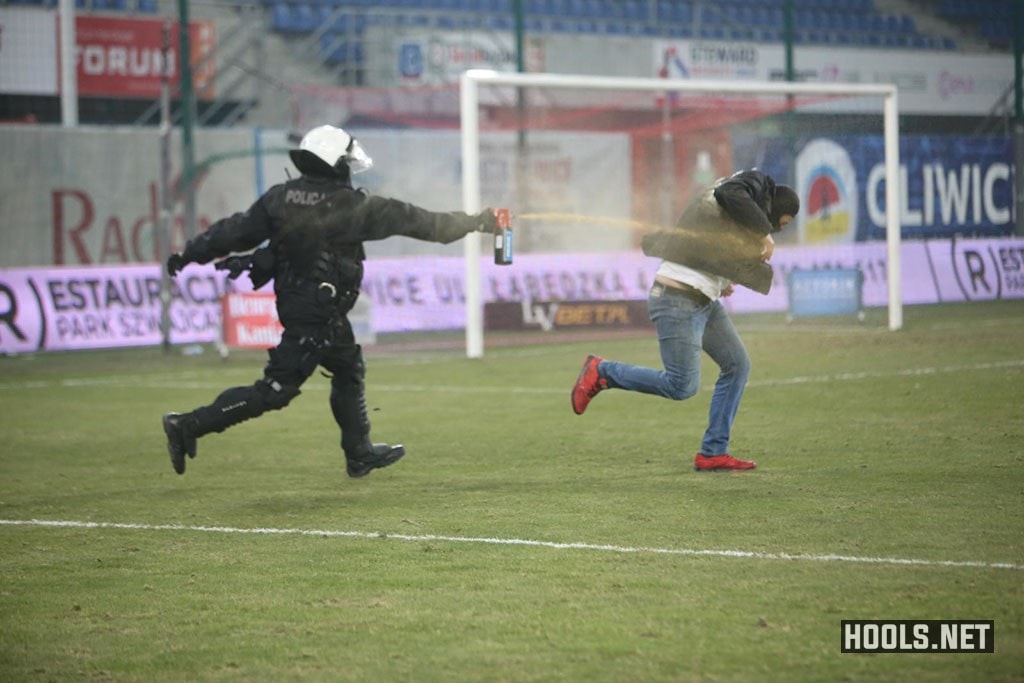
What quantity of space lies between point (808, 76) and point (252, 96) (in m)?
11.8

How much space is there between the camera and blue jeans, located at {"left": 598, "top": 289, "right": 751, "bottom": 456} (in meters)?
9.29

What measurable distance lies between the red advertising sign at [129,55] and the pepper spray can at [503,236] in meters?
18.9

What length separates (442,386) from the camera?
1588 cm

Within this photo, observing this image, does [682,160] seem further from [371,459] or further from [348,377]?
[348,377]

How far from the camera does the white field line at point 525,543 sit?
663 cm

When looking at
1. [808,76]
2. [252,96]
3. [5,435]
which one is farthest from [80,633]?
Answer: [808,76]

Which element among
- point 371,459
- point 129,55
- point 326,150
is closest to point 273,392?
point 371,459

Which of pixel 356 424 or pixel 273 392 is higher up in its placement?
pixel 273 392

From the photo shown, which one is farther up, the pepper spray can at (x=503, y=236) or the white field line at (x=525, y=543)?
the pepper spray can at (x=503, y=236)

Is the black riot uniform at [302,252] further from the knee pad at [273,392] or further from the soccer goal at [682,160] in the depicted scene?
the soccer goal at [682,160]

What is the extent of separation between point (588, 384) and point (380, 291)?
1238 centimetres

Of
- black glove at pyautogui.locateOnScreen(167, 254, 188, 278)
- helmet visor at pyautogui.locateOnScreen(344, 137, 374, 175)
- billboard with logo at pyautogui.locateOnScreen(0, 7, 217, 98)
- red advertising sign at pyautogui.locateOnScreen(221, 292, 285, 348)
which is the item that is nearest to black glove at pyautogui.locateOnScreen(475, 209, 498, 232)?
helmet visor at pyautogui.locateOnScreen(344, 137, 374, 175)

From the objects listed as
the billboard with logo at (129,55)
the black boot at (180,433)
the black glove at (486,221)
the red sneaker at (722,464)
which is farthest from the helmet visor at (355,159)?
the billboard with logo at (129,55)

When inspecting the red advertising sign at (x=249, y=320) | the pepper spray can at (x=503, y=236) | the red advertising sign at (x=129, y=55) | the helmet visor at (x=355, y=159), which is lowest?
the red advertising sign at (x=249, y=320)
